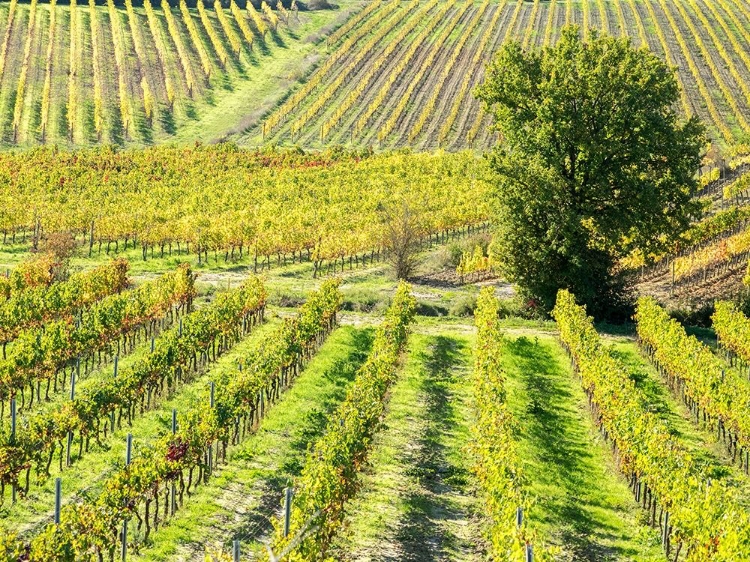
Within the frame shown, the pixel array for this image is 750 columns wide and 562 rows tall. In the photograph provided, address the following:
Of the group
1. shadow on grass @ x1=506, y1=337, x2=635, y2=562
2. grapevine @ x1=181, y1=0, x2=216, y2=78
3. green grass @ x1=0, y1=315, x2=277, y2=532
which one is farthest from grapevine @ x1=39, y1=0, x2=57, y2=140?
shadow on grass @ x1=506, y1=337, x2=635, y2=562

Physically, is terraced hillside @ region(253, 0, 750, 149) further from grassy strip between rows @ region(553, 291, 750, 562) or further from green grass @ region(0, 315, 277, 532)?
grassy strip between rows @ region(553, 291, 750, 562)

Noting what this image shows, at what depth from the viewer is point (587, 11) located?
4993 inches

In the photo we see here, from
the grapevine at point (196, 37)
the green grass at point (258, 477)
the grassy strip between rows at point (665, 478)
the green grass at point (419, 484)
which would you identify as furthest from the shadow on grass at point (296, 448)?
the grapevine at point (196, 37)

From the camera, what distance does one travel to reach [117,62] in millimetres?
108875

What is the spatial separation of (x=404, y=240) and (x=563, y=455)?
27650 millimetres

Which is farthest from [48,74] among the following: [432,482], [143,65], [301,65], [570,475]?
[570,475]

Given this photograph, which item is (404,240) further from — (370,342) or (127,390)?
(127,390)

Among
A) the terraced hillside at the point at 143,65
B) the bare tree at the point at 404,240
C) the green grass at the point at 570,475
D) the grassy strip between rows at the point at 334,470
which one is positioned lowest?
the green grass at the point at 570,475

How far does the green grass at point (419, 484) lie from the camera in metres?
19.6

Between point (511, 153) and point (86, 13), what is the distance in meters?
95.7

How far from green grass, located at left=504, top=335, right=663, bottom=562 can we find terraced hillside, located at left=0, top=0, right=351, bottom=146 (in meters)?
68.2

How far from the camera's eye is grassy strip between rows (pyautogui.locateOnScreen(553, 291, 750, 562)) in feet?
55.6

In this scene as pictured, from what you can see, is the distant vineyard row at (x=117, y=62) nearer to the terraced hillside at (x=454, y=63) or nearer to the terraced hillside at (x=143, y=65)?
the terraced hillside at (x=143, y=65)

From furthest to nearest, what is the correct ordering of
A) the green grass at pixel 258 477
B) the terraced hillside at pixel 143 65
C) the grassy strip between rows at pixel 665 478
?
1. the terraced hillside at pixel 143 65
2. the green grass at pixel 258 477
3. the grassy strip between rows at pixel 665 478
